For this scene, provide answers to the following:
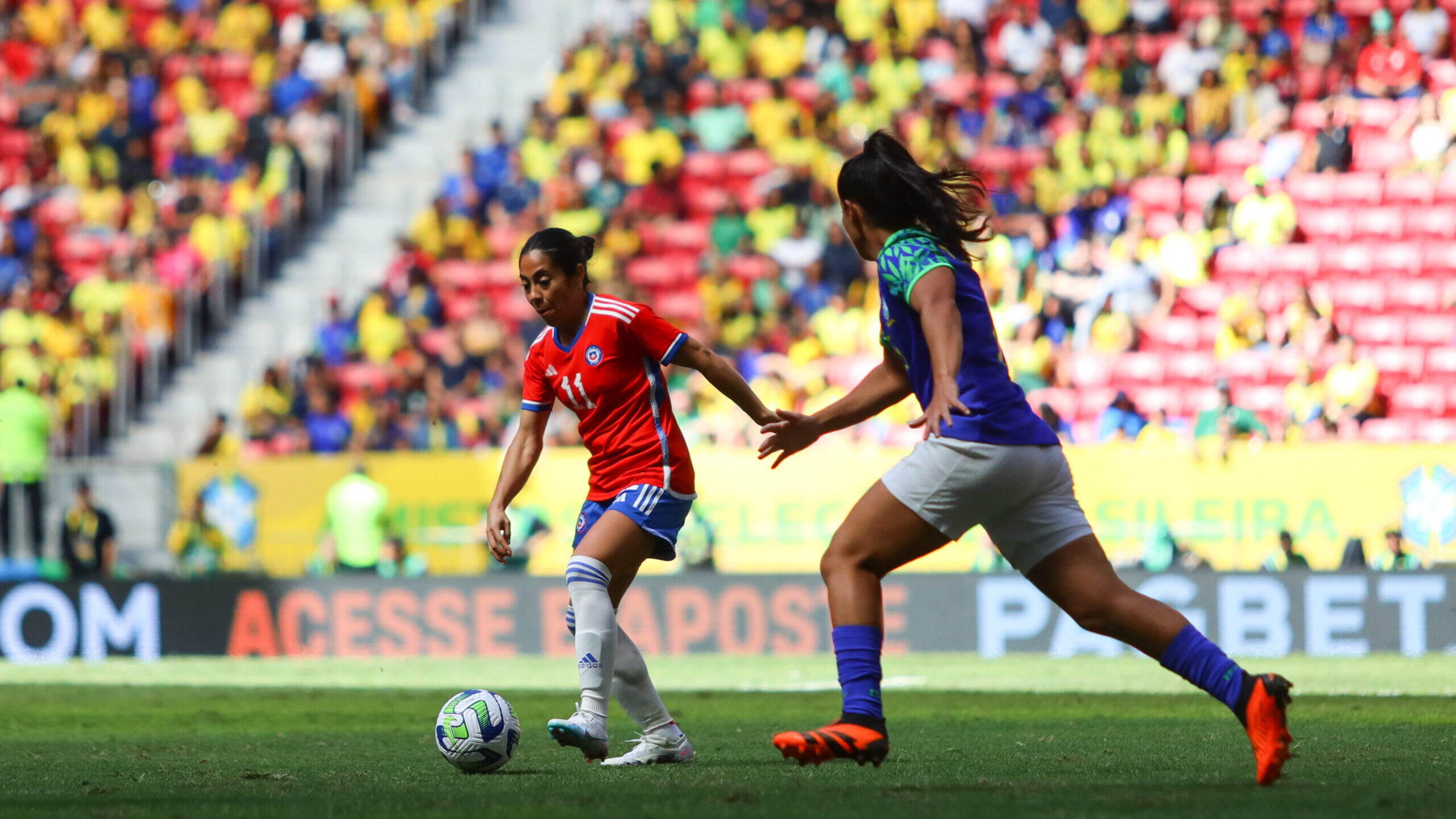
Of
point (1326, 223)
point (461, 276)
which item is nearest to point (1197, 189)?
point (1326, 223)

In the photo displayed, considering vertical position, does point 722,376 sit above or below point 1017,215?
below

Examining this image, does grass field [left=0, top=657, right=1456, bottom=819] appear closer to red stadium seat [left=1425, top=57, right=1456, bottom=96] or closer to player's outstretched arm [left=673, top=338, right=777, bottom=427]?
player's outstretched arm [left=673, top=338, right=777, bottom=427]

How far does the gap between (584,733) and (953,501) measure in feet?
5.94

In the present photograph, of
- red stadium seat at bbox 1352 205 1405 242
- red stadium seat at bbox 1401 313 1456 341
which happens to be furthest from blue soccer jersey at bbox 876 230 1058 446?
red stadium seat at bbox 1352 205 1405 242

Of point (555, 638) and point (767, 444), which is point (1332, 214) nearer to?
point (555, 638)

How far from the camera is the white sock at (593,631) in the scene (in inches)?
274

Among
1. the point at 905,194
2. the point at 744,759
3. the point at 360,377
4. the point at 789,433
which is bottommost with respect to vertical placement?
the point at 744,759

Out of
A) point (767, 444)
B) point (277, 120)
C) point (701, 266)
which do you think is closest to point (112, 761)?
point (767, 444)

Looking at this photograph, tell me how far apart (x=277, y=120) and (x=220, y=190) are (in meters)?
1.24

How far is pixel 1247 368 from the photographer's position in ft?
57.9

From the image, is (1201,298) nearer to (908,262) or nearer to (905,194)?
(905,194)

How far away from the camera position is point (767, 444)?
21.7 feet

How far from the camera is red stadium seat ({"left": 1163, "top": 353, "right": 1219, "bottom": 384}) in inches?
707

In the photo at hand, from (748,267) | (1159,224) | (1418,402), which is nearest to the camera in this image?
(1418,402)
